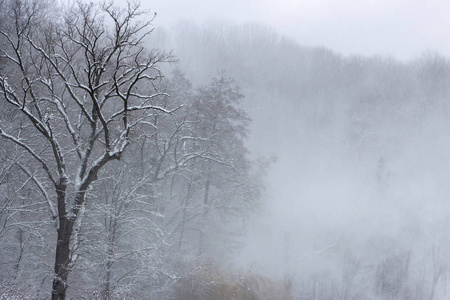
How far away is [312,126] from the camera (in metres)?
47.7

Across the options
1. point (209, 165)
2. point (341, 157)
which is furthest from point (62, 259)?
point (341, 157)

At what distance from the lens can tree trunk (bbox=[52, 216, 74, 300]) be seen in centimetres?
905

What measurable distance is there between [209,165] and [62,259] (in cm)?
959

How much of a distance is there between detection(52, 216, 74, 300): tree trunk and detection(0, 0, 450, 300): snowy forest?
0.04 metres

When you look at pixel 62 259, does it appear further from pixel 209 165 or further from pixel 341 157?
pixel 341 157

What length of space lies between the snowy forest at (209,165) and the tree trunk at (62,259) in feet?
0.12

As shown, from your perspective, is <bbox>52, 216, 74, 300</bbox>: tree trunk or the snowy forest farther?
the snowy forest

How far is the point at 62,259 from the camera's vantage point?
9172 mm

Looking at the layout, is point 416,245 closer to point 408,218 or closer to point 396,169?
point 408,218

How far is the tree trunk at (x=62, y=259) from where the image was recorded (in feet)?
29.7

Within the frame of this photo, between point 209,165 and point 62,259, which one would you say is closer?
point 62,259

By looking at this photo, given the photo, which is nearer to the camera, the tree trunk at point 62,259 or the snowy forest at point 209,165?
the tree trunk at point 62,259

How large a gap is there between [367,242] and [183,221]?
17047 millimetres

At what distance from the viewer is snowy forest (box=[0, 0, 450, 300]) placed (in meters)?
9.79
